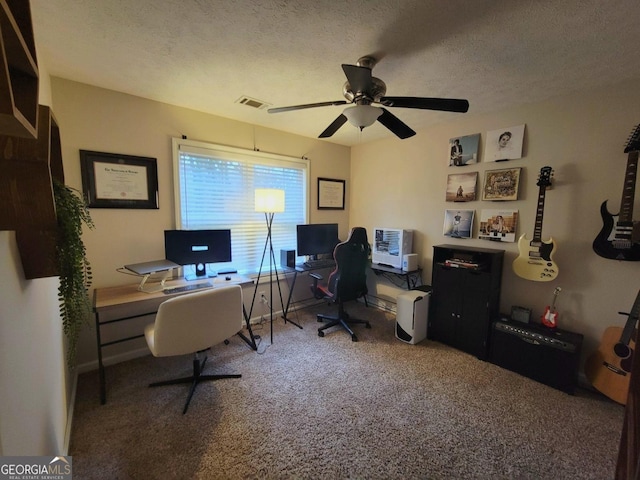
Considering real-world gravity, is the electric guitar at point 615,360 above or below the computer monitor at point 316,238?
below

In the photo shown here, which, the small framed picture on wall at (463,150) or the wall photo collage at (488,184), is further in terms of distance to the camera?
the small framed picture on wall at (463,150)

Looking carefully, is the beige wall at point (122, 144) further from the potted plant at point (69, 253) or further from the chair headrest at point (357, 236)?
the chair headrest at point (357, 236)

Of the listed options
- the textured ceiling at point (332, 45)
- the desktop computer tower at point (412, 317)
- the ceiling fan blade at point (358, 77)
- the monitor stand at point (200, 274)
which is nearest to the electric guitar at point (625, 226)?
the textured ceiling at point (332, 45)

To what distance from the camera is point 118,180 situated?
7.53 feet

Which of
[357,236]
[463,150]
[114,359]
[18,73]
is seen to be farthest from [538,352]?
[114,359]

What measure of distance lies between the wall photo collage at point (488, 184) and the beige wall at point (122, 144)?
260cm

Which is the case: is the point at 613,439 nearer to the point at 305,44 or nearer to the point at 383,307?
the point at 383,307

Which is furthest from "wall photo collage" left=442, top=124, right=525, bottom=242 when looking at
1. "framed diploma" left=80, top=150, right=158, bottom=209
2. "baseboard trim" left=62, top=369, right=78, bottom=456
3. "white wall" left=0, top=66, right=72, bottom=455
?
"baseboard trim" left=62, top=369, right=78, bottom=456

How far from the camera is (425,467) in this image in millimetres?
1456

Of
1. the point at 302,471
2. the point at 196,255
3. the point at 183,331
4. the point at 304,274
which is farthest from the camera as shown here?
the point at 304,274

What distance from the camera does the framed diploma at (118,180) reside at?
2.17 metres

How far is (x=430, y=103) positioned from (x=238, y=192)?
2.22m

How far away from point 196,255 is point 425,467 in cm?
247

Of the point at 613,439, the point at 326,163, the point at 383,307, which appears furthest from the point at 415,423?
the point at 326,163
